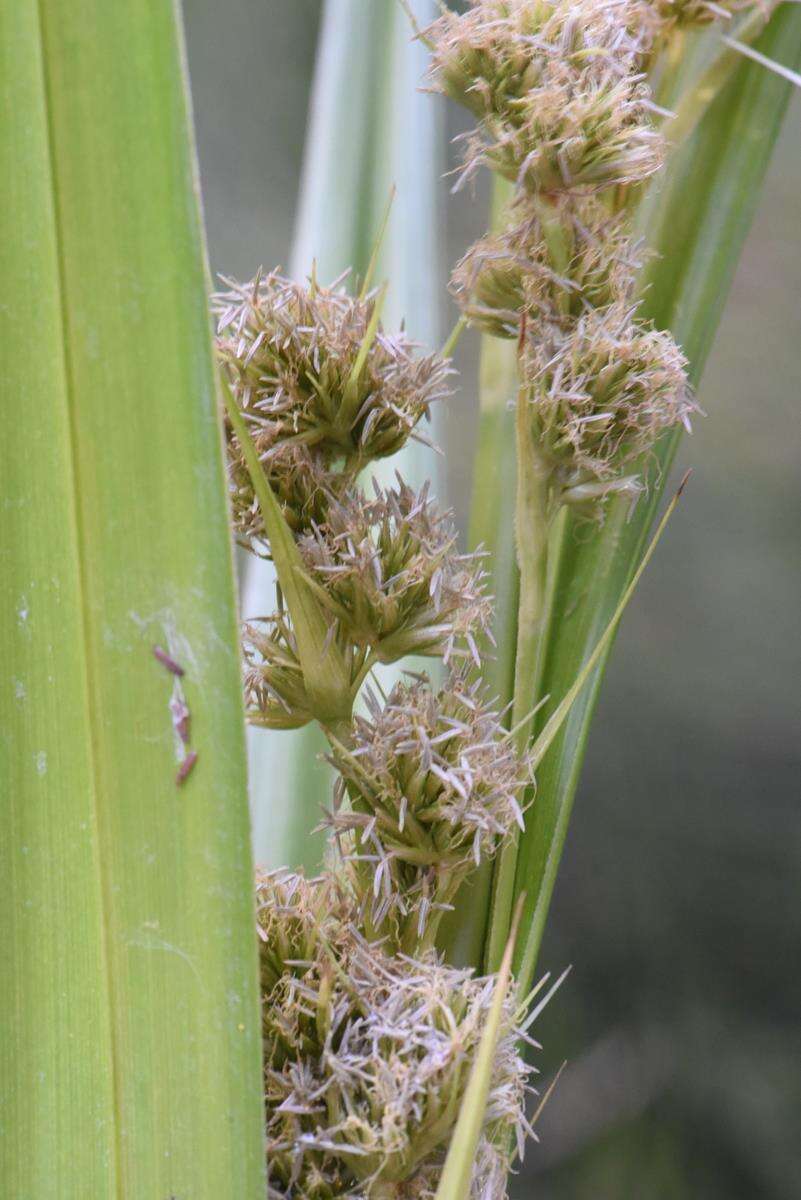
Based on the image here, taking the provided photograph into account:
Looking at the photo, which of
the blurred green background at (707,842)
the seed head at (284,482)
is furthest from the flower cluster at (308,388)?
the blurred green background at (707,842)

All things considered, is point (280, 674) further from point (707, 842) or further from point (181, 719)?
point (707, 842)

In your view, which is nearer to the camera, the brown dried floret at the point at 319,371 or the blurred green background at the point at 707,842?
the brown dried floret at the point at 319,371

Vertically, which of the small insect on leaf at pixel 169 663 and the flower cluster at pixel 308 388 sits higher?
the flower cluster at pixel 308 388

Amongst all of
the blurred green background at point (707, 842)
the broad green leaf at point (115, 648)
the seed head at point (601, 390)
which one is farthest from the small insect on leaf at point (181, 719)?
the blurred green background at point (707, 842)

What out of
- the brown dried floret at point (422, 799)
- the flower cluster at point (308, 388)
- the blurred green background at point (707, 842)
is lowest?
the blurred green background at point (707, 842)

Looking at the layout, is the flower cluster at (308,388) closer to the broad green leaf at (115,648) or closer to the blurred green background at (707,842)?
the broad green leaf at (115,648)

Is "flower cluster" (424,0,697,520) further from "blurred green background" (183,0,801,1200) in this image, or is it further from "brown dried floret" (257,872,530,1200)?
"blurred green background" (183,0,801,1200)
